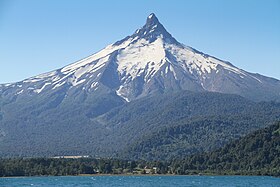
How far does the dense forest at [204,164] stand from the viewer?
511ft

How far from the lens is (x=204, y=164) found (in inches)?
6570

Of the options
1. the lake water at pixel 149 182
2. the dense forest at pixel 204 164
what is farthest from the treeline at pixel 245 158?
the lake water at pixel 149 182

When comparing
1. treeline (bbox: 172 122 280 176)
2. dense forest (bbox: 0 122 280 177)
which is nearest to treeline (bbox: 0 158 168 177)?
dense forest (bbox: 0 122 280 177)

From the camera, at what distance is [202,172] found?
15925cm

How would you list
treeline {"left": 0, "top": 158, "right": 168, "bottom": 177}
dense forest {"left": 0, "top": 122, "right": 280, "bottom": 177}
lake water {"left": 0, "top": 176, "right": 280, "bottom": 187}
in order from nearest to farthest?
lake water {"left": 0, "top": 176, "right": 280, "bottom": 187} → treeline {"left": 0, "top": 158, "right": 168, "bottom": 177} → dense forest {"left": 0, "top": 122, "right": 280, "bottom": 177}

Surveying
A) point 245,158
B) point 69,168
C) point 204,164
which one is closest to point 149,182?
point 69,168

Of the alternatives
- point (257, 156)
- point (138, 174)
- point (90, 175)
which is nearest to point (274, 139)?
point (257, 156)

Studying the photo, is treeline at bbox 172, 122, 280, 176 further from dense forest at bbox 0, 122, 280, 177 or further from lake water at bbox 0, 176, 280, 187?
lake water at bbox 0, 176, 280, 187

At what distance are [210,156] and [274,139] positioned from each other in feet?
52.9

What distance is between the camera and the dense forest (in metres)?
156

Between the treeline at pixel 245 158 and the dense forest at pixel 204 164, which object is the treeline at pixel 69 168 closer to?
the dense forest at pixel 204 164

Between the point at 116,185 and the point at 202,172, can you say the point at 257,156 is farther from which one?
the point at 116,185

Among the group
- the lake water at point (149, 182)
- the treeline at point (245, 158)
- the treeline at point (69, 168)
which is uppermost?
the treeline at point (245, 158)

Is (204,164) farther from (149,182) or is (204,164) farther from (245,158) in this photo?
(149,182)
